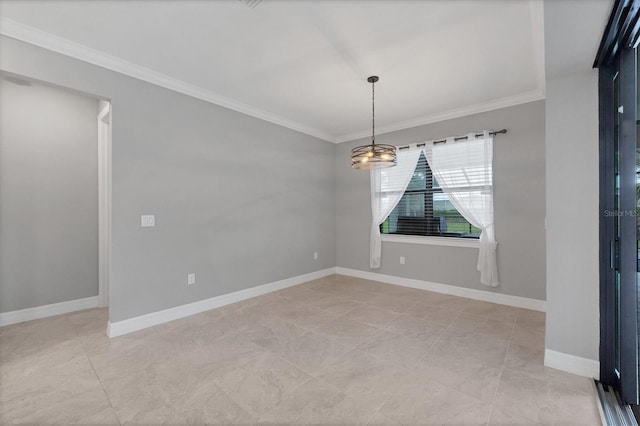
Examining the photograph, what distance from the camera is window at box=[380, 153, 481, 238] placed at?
13.5ft

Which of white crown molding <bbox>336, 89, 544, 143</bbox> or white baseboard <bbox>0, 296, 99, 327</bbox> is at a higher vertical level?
white crown molding <bbox>336, 89, 544, 143</bbox>

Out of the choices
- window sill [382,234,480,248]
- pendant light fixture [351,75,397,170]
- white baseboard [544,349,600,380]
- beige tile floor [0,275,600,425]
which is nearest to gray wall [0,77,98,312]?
beige tile floor [0,275,600,425]

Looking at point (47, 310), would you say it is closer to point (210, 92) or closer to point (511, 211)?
point (210, 92)

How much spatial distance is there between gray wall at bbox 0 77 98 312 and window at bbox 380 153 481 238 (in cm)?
457

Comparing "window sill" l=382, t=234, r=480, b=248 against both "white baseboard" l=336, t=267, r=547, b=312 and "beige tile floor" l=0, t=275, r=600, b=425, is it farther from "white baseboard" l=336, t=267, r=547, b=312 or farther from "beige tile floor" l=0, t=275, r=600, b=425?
"beige tile floor" l=0, t=275, r=600, b=425

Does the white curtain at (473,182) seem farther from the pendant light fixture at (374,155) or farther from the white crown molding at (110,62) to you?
the white crown molding at (110,62)

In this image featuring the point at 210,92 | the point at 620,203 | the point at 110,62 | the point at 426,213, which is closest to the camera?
the point at 620,203

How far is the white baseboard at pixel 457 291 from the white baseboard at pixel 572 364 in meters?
1.11

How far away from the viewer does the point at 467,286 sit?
13.0ft

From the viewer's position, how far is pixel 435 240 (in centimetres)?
428


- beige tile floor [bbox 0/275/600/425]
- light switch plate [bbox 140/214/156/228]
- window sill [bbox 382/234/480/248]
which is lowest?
beige tile floor [bbox 0/275/600/425]

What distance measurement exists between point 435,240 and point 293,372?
3.09 metres

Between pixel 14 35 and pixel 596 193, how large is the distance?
4.72 meters

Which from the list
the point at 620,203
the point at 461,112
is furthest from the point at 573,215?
the point at 461,112
